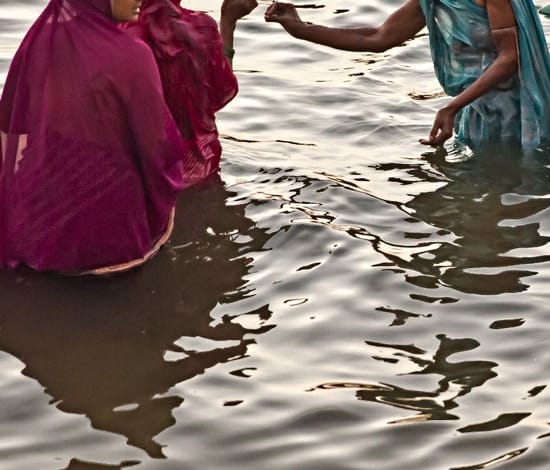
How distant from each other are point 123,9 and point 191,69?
102 cm

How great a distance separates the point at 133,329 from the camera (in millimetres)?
5281

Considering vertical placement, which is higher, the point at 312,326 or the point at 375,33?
the point at 375,33

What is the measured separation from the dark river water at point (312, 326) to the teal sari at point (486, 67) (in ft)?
0.58

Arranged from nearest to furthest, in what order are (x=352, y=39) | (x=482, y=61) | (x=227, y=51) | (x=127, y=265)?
(x=127, y=265)
(x=227, y=51)
(x=482, y=61)
(x=352, y=39)

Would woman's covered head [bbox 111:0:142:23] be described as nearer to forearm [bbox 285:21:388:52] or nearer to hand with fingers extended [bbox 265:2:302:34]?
hand with fingers extended [bbox 265:2:302:34]

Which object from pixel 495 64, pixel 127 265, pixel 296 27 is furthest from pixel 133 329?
pixel 495 64

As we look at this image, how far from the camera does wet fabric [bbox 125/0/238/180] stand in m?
6.19

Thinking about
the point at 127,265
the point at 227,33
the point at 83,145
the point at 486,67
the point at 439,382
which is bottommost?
the point at 439,382

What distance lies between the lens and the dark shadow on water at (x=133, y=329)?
4.78 m

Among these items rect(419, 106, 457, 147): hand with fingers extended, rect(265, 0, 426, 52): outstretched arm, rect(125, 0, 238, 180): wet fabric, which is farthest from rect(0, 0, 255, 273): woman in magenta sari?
rect(265, 0, 426, 52): outstretched arm

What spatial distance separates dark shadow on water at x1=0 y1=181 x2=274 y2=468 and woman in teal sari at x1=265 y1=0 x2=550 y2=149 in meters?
1.44

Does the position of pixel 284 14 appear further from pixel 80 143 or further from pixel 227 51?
pixel 80 143

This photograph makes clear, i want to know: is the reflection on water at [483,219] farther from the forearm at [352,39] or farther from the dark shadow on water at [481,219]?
the forearm at [352,39]

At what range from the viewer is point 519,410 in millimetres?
4703
